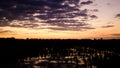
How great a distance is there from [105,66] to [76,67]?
3643mm

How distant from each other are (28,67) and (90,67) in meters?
6.35

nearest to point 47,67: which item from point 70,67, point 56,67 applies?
point 56,67

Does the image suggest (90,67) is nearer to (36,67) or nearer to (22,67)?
(36,67)

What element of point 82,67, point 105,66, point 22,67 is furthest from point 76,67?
point 22,67

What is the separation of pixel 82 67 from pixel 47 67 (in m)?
3.56

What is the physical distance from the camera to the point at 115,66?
22.6 metres

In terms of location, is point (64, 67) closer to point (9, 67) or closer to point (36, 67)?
point (36, 67)

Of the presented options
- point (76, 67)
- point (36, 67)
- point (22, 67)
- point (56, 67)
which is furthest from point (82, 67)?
point (22, 67)

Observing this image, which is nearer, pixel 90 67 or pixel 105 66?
pixel 90 67

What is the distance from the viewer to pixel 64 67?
838 inches

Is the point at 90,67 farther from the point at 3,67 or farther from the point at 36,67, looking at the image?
the point at 3,67

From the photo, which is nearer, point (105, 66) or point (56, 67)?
point (56, 67)

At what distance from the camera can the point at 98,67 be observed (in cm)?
2203

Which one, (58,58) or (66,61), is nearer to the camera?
(66,61)
